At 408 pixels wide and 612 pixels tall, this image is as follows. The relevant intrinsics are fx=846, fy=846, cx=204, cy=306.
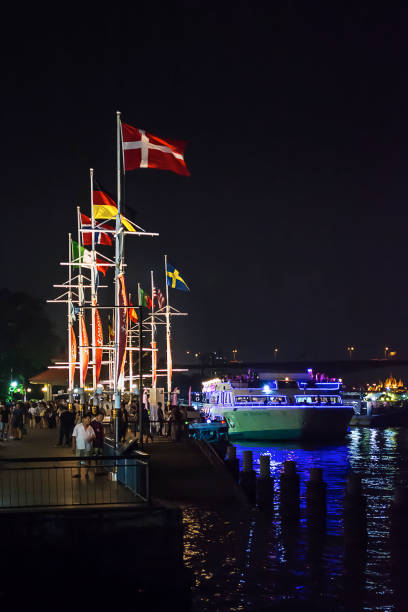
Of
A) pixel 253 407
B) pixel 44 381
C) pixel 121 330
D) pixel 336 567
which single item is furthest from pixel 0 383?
pixel 336 567

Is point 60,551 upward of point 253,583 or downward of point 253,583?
upward

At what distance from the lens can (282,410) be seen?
6569 centimetres

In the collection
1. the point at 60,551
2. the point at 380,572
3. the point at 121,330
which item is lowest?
the point at 380,572

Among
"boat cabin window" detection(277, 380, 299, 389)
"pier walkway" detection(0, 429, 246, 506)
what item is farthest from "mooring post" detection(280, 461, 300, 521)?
"boat cabin window" detection(277, 380, 299, 389)

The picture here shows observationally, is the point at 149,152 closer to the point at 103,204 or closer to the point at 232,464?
the point at 103,204

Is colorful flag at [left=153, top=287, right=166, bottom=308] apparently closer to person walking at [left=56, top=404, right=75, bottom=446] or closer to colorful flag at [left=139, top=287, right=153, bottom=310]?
colorful flag at [left=139, top=287, right=153, bottom=310]

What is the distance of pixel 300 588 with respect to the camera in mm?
18141

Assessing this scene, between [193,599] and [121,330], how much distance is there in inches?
666

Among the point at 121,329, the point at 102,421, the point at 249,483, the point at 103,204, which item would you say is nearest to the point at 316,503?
the point at 249,483

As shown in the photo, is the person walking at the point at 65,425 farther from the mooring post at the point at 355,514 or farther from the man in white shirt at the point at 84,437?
the mooring post at the point at 355,514

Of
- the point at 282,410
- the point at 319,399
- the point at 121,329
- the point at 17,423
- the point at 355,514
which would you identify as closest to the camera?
the point at 355,514

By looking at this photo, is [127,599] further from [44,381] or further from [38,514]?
[44,381]

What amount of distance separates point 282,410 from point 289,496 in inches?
1573

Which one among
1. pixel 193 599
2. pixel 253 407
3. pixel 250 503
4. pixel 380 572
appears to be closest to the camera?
pixel 193 599
